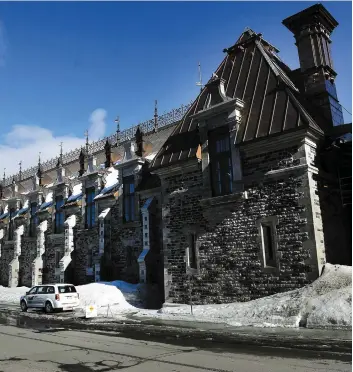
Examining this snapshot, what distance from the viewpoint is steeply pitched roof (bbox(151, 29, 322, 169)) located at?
564 inches

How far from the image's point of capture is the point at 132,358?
7668 millimetres

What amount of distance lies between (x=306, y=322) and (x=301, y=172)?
5.10 metres

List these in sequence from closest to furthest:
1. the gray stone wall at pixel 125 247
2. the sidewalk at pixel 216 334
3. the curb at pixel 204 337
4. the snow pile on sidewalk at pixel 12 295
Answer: the curb at pixel 204 337
the sidewalk at pixel 216 334
the gray stone wall at pixel 125 247
the snow pile on sidewalk at pixel 12 295

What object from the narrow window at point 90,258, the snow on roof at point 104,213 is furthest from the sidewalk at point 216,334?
the narrow window at point 90,258

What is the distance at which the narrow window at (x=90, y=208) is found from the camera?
2648 cm

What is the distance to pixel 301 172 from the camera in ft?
44.2

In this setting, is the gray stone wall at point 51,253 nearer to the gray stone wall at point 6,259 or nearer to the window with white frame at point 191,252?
the gray stone wall at point 6,259

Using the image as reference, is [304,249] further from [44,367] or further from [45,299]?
[45,299]

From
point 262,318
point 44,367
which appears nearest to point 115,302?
point 262,318

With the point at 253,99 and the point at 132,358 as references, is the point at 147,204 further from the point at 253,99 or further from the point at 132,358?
the point at 132,358

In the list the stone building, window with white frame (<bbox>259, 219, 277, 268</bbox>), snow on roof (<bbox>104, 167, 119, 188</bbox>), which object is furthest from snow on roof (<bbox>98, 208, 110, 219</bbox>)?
window with white frame (<bbox>259, 219, 277, 268</bbox>)

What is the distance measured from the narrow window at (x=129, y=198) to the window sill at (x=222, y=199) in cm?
805

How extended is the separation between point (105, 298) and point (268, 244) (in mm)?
8783

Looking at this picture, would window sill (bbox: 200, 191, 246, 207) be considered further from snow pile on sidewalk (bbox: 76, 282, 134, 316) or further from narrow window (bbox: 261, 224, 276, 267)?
snow pile on sidewalk (bbox: 76, 282, 134, 316)
